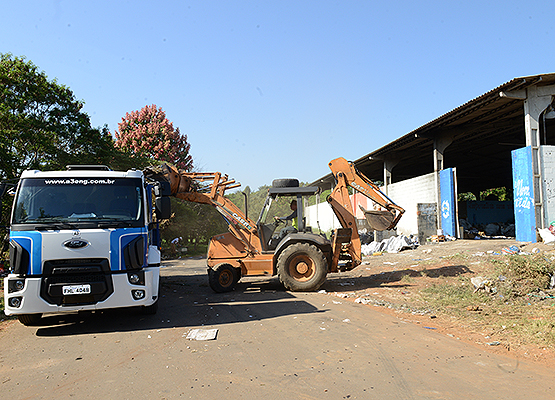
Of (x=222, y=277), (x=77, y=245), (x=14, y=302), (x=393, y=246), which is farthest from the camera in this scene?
(x=393, y=246)

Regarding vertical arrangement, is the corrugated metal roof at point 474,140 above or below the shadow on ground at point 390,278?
above

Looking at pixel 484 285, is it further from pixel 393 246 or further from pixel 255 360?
pixel 393 246

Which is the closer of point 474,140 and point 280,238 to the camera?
point 280,238

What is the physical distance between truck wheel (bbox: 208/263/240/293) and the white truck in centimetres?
252

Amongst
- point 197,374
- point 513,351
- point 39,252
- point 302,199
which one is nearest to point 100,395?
point 197,374

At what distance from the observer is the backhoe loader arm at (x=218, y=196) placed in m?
9.17

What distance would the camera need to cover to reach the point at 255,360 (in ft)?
14.8

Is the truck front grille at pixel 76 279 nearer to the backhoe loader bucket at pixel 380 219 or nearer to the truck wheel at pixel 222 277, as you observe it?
the truck wheel at pixel 222 277

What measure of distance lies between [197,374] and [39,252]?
10.5 ft

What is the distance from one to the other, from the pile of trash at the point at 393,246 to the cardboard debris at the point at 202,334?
1169 centimetres

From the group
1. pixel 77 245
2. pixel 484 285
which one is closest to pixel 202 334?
pixel 77 245

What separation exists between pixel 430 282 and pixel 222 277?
5.19 meters

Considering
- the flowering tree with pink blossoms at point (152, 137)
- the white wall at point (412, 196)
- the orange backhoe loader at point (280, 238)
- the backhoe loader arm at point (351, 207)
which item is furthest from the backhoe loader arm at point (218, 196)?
the flowering tree with pink blossoms at point (152, 137)

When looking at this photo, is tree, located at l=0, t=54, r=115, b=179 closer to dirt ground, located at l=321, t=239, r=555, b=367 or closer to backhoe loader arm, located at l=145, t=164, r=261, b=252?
backhoe loader arm, located at l=145, t=164, r=261, b=252
